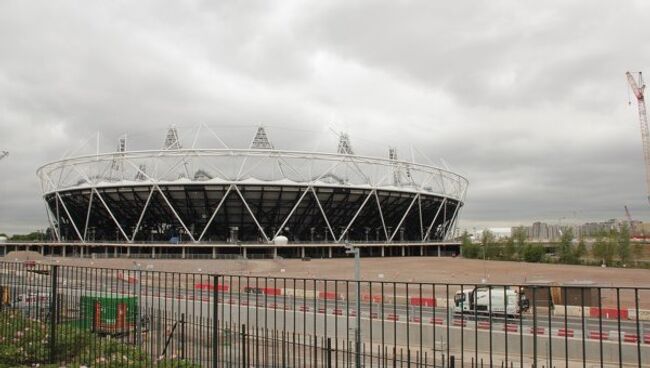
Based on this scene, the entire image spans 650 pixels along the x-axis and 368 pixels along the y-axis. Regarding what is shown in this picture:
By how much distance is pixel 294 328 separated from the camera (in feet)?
26.3

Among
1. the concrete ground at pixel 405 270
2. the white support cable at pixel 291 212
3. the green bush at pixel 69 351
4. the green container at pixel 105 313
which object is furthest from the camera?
the white support cable at pixel 291 212

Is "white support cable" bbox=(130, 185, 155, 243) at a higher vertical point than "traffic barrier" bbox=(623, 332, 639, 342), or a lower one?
higher

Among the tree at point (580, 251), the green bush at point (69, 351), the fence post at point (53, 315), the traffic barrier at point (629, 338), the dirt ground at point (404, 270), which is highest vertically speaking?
the fence post at point (53, 315)

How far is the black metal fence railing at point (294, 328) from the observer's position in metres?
7.64

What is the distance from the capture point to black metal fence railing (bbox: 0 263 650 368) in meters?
7.64

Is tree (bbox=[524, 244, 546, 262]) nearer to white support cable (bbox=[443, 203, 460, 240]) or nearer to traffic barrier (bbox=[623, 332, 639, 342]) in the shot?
white support cable (bbox=[443, 203, 460, 240])

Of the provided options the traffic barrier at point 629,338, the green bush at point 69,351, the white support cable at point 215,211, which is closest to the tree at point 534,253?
the white support cable at point 215,211

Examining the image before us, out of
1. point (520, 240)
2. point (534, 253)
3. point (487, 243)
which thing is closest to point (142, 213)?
point (487, 243)

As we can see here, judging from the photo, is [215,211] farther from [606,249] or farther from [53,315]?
[53,315]

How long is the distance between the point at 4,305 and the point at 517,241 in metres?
75.5

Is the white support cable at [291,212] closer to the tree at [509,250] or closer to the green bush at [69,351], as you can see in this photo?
the tree at [509,250]

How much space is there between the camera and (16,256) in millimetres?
74875

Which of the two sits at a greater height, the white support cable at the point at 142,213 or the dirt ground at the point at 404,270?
the white support cable at the point at 142,213

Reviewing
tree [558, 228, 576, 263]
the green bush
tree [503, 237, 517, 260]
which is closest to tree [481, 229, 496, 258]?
tree [503, 237, 517, 260]
